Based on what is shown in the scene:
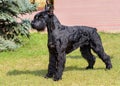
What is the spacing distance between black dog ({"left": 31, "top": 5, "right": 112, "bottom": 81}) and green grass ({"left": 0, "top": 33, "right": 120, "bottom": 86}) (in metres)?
0.35

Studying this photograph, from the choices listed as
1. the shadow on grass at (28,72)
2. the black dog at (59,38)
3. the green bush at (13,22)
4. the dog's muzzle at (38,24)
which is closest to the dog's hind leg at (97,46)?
the black dog at (59,38)

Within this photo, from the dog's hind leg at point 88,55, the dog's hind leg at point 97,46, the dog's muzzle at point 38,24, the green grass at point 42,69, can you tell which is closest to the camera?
the dog's muzzle at point 38,24

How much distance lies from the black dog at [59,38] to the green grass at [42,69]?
346 mm

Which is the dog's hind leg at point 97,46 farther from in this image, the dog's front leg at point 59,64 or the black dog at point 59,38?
the dog's front leg at point 59,64

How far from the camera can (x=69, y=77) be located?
9.84 m

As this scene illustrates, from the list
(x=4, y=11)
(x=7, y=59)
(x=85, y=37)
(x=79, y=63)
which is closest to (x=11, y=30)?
(x=4, y=11)

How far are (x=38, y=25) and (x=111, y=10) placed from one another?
9811mm

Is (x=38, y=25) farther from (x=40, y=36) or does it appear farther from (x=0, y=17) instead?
(x=40, y=36)

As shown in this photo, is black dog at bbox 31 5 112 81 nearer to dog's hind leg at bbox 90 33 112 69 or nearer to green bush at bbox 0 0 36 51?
dog's hind leg at bbox 90 33 112 69

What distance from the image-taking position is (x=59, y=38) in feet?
31.1

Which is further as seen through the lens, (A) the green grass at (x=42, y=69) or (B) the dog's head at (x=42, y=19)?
(A) the green grass at (x=42, y=69)

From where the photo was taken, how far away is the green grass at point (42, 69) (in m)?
9.47

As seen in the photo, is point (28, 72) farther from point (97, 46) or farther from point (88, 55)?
point (97, 46)

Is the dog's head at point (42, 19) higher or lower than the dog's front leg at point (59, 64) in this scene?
higher
